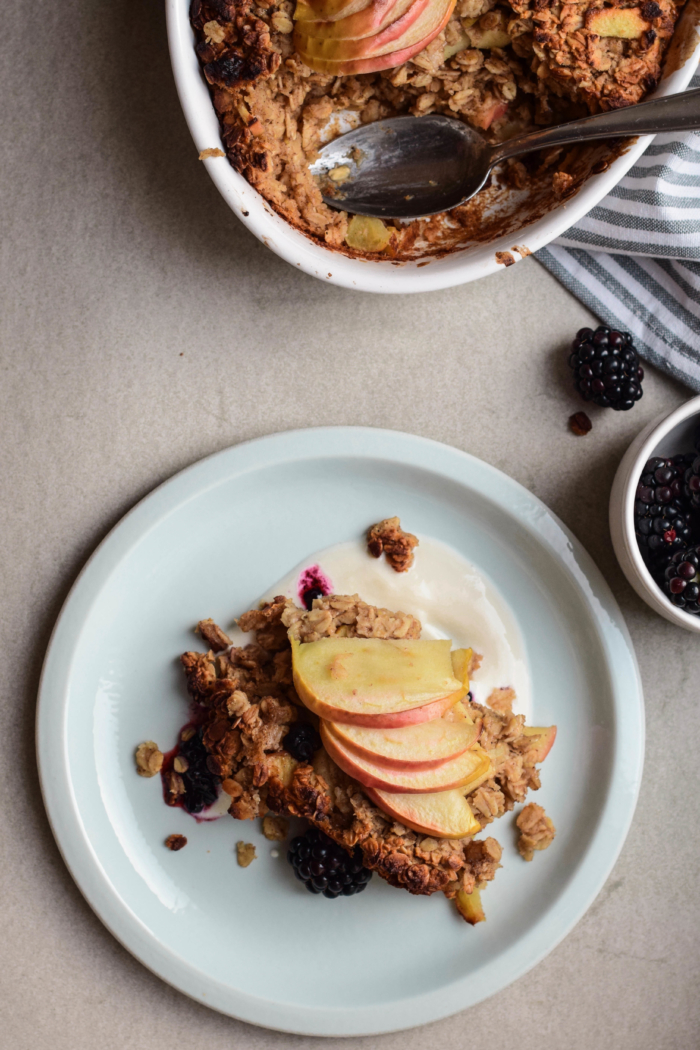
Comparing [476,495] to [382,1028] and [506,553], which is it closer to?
[506,553]

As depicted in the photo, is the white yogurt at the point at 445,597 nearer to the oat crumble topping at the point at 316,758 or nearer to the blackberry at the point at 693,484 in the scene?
the oat crumble topping at the point at 316,758

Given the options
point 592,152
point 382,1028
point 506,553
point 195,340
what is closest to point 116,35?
point 195,340

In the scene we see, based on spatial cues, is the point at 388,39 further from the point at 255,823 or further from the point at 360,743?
the point at 255,823

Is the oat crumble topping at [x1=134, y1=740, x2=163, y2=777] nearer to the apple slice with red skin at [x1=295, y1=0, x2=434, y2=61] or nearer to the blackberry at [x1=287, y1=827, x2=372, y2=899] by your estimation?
the blackberry at [x1=287, y1=827, x2=372, y2=899]

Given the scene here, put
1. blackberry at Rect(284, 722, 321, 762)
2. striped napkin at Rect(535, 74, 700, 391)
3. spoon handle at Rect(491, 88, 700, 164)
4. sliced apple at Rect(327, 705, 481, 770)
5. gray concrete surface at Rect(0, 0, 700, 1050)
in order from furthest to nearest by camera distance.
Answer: gray concrete surface at Rect(0, 0, 700, 1050)
striped napkin at Rect(535, 74, 700, 391)
blackberry at Rect(284, 722, 321, 762)
sliced apple at Rect(327, 705, 481, 770)
spoon handle at Rect(491, 88, 700, 164)

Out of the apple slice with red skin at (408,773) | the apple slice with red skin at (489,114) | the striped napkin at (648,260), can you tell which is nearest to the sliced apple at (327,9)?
the apple slice with red skin at (489,114)

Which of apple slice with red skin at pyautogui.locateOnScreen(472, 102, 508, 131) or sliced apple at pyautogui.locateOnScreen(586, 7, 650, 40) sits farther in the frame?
apple slice with red skin at pyautogui.locateOnScreen(472, 102, 508, 131)

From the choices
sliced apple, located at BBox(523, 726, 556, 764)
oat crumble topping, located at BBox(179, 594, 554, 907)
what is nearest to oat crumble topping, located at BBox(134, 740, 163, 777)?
oat crumble topping, located at BBox(179, 594, 554, 907)
